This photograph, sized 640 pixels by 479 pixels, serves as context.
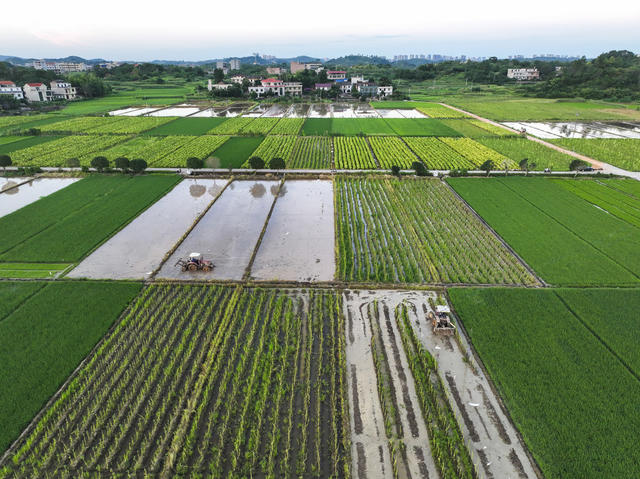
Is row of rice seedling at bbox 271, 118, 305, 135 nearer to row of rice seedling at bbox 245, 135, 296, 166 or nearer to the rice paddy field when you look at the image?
row of rice seedling at bbox 245, 135, 296, 166

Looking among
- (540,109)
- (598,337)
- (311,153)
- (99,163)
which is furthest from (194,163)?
(540,109)

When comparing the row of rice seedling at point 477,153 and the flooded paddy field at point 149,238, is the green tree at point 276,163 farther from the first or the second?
the row of rice seedling at point 477,153

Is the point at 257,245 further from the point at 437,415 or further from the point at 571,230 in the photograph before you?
the point at 571,230

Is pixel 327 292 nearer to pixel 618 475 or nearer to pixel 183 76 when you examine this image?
pixel 618 475

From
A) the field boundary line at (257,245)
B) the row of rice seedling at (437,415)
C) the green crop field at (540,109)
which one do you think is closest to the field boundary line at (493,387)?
the row of rice seedling at (437,415)

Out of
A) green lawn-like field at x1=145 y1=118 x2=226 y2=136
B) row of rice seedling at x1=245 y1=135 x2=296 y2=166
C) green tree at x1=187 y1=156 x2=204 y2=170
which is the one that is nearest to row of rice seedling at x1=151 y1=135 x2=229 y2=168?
green tree at x1=187 y1=156 x2=204 y2=170

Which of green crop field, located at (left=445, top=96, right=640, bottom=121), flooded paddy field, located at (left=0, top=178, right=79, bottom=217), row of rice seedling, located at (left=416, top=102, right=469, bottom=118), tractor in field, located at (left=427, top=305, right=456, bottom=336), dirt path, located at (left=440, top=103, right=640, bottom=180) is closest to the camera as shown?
tractor in field, located at (left=427, top=305, right=456, bottom=336)
